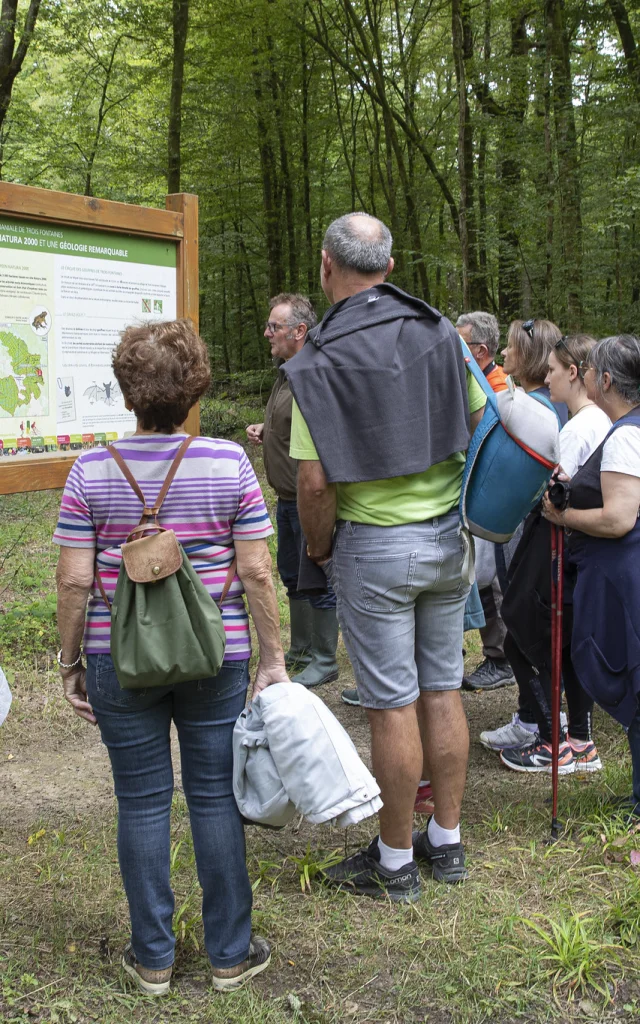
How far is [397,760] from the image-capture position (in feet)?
8.95

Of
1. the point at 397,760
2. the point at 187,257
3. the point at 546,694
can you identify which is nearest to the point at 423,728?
the point at 397,760

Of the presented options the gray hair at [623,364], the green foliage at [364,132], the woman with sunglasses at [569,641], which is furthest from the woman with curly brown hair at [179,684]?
the green foliage at [364,132]

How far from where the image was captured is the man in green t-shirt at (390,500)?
2.60 m

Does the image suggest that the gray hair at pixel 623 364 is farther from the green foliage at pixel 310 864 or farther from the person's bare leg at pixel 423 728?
the green foliage at pixel 310 864

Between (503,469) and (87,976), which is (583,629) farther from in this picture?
(87,976)

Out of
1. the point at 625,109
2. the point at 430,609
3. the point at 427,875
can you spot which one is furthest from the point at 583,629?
the point at 625,109

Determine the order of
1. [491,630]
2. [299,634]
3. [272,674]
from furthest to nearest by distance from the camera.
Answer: [299,634] < [491,630] < [272,674]

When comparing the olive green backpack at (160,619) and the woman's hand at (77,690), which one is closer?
the olive green backpack at (160,619)

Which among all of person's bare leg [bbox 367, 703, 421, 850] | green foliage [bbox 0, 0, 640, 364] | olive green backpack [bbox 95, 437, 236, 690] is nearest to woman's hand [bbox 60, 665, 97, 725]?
olive green backpack [bbox 95, 437, 236, 690]

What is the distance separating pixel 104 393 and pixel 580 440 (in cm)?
225

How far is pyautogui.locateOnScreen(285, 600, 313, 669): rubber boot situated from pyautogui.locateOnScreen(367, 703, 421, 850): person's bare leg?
2.48m

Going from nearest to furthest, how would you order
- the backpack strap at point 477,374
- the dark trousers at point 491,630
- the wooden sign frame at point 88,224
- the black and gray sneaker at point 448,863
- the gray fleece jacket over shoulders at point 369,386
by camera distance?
the gray fleece jacket over shoulders at point 369,386
the backpack strap at point 477,374
the black and gray sneaker at point 448,863
the wooden sign frame at point 88,224
the dark trousers at point 491,630

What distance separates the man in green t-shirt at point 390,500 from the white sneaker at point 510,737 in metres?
1.33

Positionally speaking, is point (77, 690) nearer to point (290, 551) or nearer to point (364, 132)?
point (290, 551)
